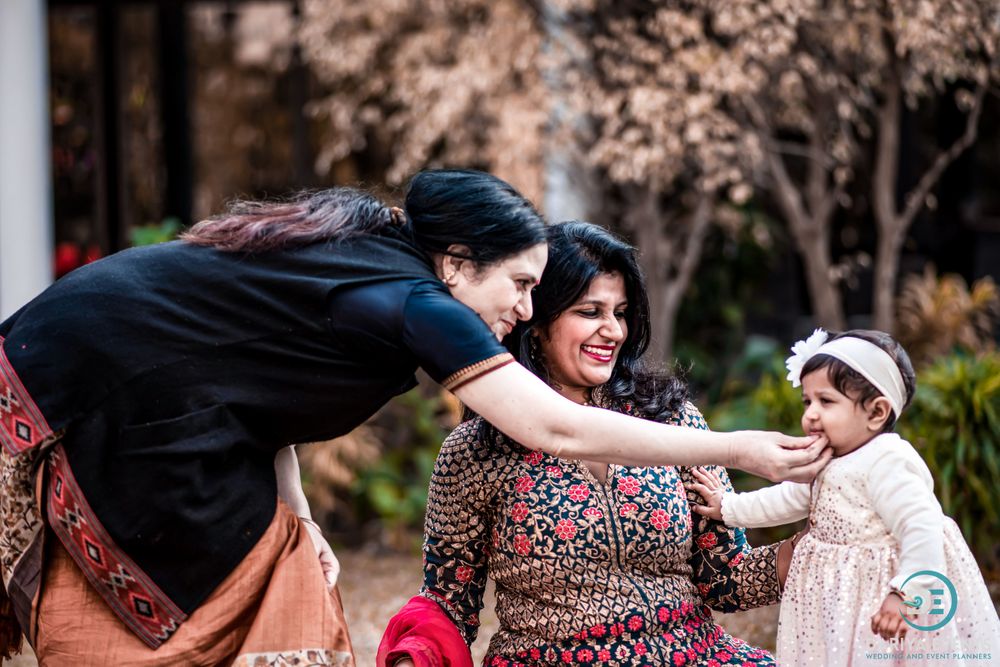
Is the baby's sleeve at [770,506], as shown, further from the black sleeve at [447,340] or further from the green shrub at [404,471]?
the green shrub at [404,471]

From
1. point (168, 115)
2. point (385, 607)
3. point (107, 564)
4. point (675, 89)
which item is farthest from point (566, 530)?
point (168, 115)

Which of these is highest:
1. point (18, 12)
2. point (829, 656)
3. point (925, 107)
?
point (18, 12)

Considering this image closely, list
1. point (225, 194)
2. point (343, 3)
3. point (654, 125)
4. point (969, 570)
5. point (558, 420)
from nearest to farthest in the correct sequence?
point (558, 420) → point (969, 570) → point (654, 125) → point (343, 3) → point (225, 194)

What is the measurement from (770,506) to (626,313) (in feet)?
2.03

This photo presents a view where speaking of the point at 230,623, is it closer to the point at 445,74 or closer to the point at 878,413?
the point at 878,413

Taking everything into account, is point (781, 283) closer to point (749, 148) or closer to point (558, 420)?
point (749, 148)

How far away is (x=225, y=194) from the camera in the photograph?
10.9m

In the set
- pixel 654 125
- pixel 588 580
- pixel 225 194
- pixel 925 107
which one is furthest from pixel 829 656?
pixel 225 194

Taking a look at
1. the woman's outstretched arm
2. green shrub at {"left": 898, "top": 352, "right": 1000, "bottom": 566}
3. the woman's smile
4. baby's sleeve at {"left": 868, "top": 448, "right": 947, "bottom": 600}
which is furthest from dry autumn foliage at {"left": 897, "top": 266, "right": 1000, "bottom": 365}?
the woman's outstretched arm

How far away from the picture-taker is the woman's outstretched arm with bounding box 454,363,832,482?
2.15m

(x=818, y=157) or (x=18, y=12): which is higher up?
(x=18, y=12)

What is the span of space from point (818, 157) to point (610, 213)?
1.68 meters

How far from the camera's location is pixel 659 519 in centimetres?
267

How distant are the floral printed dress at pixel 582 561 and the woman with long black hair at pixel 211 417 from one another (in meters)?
0.49
